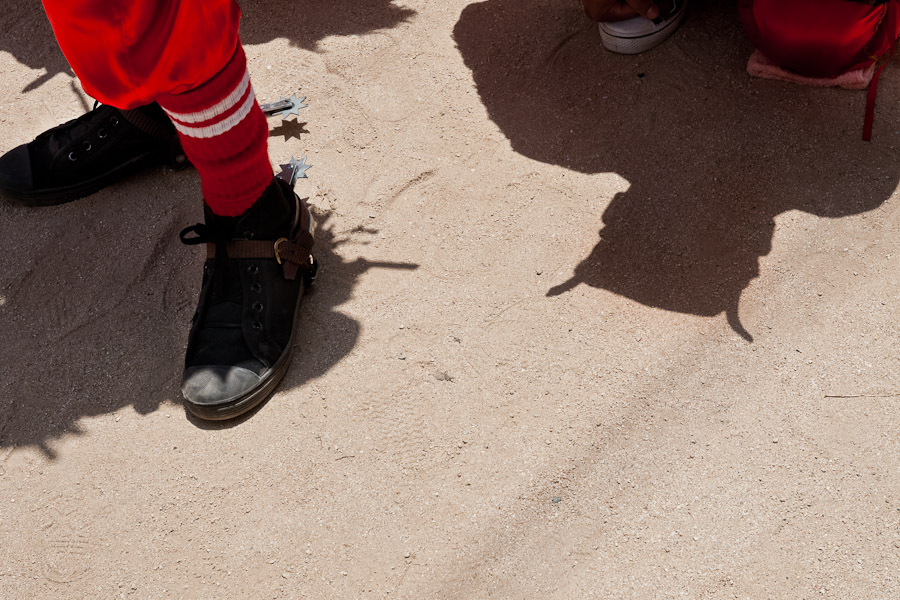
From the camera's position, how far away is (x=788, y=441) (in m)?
1.74

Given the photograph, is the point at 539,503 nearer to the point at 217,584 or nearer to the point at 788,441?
the point at 788,441

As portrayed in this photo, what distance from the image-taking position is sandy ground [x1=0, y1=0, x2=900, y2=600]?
1.64 metres

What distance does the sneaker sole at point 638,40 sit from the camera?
2695 millimetres

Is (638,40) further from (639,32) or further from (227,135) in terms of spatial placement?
(227,135)

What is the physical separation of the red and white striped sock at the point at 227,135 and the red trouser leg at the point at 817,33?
1.59m

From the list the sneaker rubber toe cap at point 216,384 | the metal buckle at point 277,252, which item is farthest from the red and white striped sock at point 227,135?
the sneaker rubber toe cap at point 216,384

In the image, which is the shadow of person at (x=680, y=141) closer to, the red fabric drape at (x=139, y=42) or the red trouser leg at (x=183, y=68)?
the red trouser leg at (x=183, y=68)

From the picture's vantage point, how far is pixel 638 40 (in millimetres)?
2693

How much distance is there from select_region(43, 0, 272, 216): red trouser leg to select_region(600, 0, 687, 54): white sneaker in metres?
1.36

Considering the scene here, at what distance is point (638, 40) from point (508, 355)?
1.36 meters

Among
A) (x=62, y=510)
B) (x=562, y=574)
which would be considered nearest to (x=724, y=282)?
(x=562, y=574)

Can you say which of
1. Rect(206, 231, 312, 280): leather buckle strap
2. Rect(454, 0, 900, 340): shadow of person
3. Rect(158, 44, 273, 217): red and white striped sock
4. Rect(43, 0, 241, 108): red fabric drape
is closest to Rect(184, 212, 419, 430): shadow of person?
Rect(206, 231, 312, 280): leather buckle strap

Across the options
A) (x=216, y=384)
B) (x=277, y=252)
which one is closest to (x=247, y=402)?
(x=216, y=384)

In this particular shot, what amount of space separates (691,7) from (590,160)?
89 cm
